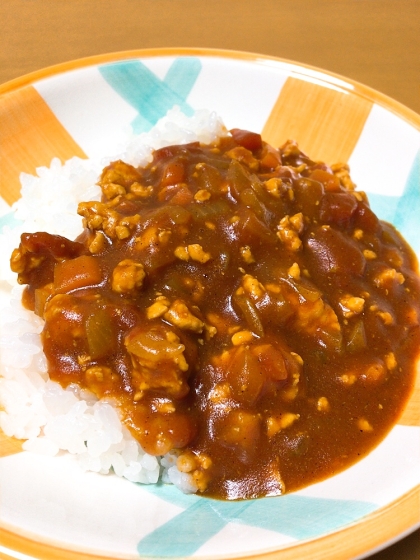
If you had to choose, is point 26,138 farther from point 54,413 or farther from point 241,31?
point 241,31

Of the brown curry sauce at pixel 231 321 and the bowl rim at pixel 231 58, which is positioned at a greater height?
the bowl rim at pixel 231 58

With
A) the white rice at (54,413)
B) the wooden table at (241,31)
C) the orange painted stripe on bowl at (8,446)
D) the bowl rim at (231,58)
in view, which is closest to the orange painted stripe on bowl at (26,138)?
the bowl rim at (231,58)

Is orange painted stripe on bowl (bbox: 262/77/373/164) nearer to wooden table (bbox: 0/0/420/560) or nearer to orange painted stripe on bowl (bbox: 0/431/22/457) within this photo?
wooden table (bbox: 0/0/420/560)

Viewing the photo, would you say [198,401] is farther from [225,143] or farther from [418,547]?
[225,143]

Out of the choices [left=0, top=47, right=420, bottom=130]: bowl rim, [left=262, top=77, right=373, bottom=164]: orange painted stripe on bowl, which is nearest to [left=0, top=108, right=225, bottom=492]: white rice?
[left=0, top=47, right=420, bottom=130]: bowl rim

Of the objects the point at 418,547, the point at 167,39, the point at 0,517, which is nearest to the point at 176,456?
the point at 0,517

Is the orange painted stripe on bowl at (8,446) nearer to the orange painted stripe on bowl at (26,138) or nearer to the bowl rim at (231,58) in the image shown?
the orange painted stripe on bowl at (26,138)

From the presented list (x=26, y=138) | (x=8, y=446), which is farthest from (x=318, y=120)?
(x=8, y=446)
